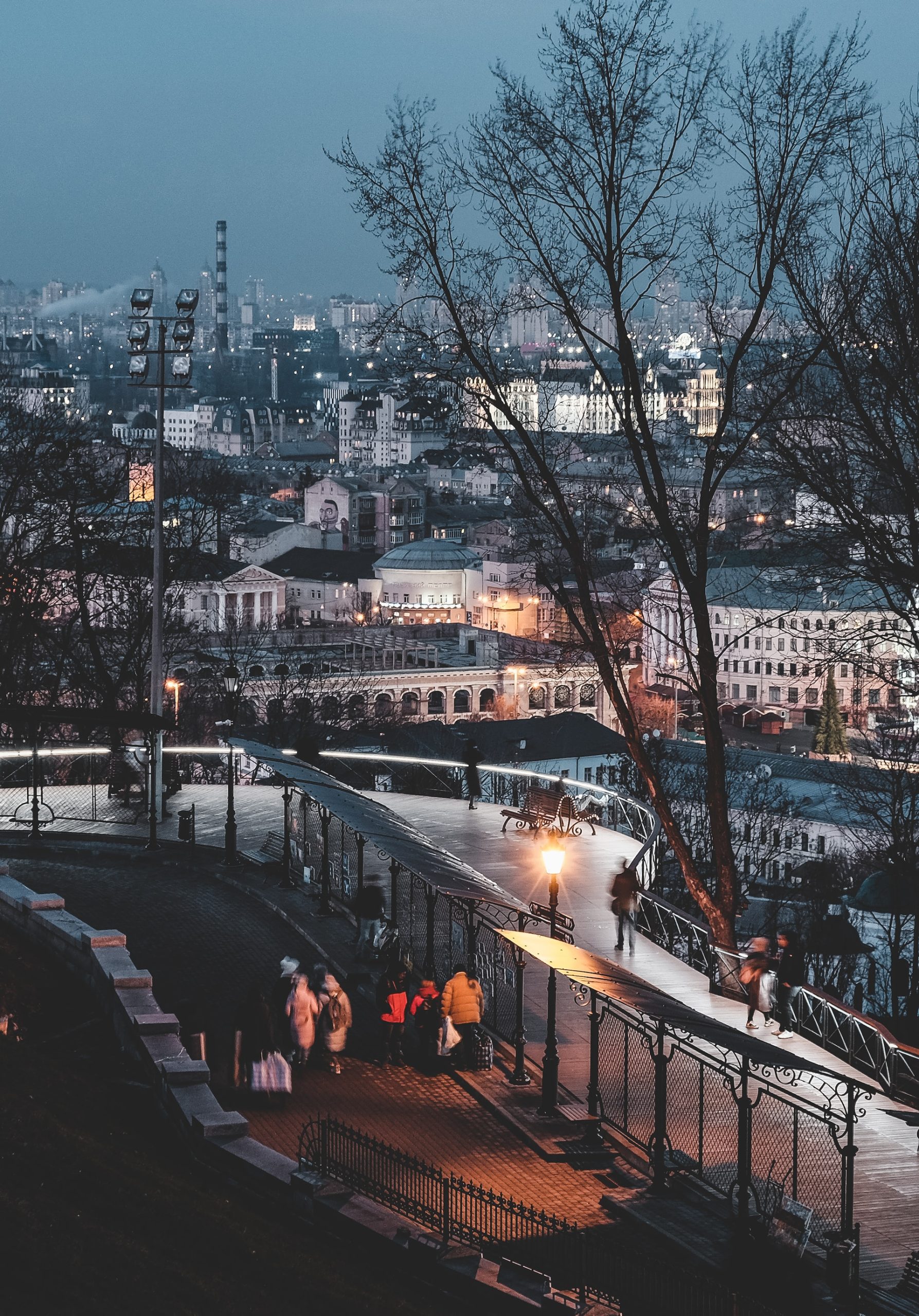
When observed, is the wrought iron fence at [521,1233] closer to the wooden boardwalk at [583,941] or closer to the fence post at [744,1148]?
the fence post at [744,1148]

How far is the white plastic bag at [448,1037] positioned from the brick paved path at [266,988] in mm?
184

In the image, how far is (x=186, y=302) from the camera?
21.0 metres

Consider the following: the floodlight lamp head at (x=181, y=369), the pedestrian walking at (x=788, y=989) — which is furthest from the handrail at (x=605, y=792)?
the floodlight lamp head at (x=181, y=369)

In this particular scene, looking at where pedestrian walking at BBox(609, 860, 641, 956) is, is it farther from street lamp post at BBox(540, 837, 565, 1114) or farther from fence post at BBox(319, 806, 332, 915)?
street lamp post at BBox(540, 837, 565, 1114)

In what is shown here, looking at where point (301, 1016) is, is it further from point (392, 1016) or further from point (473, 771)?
point (473, 771)

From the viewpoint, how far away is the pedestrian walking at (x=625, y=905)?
13602 mm

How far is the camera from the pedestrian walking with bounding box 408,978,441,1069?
11.4 meters

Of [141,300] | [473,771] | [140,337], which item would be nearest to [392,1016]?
[473,771]

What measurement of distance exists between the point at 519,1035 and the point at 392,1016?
0.83 metres

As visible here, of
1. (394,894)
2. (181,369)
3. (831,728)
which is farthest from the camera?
(831,728)

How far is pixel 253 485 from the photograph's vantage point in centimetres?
13962

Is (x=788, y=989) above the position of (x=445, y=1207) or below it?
above

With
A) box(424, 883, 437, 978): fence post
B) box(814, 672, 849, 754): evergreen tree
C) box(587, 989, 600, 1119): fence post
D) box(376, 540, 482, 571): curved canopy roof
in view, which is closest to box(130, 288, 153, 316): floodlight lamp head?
box(424, 883, 437, 978): fence post

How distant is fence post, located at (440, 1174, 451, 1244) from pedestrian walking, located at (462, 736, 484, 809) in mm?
9400
